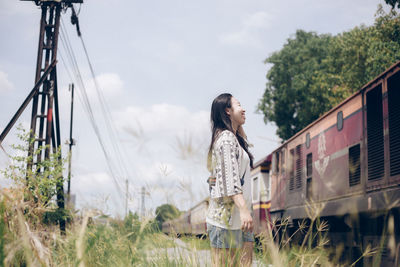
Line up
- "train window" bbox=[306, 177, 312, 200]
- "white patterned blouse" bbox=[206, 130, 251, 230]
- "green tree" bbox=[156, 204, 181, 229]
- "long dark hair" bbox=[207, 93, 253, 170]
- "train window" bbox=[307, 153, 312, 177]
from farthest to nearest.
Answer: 1. "train window" bbox=[307, 153, 312, 177]
2. "train window" bbox=[306, 177, 312, 200]
3. "long dark hair" bbox=[207, 93, 253, 170]
4. "white patterned blouse" bbox=[206, 130, 251, 230]
5. "green tree" bbox=[156, 204, 181, 229]

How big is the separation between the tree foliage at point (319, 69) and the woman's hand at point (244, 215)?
44.8 ft

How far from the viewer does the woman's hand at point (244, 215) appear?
220 centimetres

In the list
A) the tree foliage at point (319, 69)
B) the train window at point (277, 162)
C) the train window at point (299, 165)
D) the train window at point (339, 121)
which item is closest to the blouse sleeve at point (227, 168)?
the train window at point (339, 121)

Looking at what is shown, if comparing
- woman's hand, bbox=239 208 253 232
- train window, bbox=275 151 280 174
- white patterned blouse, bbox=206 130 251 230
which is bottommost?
woman's hand, bbox=239 208 253 232

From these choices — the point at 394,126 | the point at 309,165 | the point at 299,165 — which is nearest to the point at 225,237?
the point at 394,126

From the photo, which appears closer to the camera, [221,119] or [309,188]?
[221,119]

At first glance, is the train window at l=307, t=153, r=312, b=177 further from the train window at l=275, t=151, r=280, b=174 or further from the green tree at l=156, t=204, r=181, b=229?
the green tree at l=156, t=204, r=181, b=229

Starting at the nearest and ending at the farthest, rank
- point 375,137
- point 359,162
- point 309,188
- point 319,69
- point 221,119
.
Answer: point 221,119, point 375,137, point 359,162, point 309,188, point 319,69

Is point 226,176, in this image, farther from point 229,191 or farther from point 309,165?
point 309,165

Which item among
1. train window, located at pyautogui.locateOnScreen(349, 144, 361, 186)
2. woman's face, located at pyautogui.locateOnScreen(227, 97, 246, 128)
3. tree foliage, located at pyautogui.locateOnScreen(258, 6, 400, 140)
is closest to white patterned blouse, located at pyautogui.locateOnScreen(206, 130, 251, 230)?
woman's face, located at pyautogui.locateOnScreen(227, 97, 246, 128)

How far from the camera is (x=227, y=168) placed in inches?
92.0

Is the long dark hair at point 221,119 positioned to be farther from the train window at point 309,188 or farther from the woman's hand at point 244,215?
the train window at point 309,188

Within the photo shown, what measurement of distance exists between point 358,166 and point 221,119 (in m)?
3.86

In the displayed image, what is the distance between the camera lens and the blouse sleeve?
229cm
